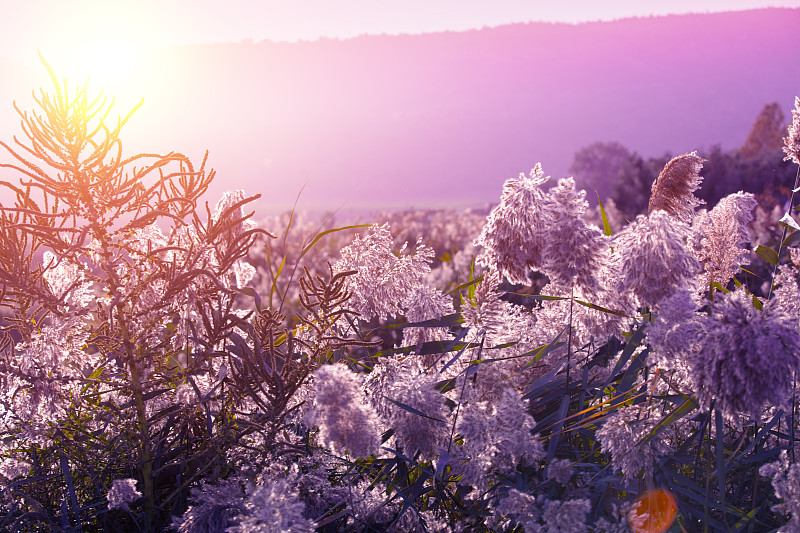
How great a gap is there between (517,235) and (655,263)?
440mm

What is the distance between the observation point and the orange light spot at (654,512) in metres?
1.62

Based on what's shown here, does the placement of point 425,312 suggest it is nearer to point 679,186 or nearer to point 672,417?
point 672,417

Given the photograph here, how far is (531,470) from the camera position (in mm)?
2025

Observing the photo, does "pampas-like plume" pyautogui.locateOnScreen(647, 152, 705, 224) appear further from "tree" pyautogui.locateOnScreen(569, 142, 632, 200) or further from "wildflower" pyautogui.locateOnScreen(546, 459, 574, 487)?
"tree" pyautogui.locateOnScreen(569, 142, 632, 200)

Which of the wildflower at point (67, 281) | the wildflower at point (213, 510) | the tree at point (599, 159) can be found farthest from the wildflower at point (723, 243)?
the tree at point (599, 159)

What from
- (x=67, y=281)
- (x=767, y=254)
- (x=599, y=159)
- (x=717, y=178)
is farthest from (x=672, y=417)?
(x=599, y=159)

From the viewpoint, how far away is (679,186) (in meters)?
2.54

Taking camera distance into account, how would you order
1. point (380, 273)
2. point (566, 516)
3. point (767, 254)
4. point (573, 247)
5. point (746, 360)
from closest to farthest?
point (746, 360), point (566, 516), point (573, 247), point (767, 254), point (380, 273)

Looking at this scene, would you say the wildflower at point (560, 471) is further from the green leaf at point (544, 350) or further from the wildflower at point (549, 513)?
the green leaf at point (544, 350)

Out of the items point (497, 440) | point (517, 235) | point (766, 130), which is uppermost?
point (766, 130)

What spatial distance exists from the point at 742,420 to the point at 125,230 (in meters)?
2.36

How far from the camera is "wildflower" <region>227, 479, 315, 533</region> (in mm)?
1416

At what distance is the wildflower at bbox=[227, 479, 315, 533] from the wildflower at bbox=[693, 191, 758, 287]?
1697 millimetres

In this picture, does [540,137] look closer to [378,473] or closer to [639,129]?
[639,129]
